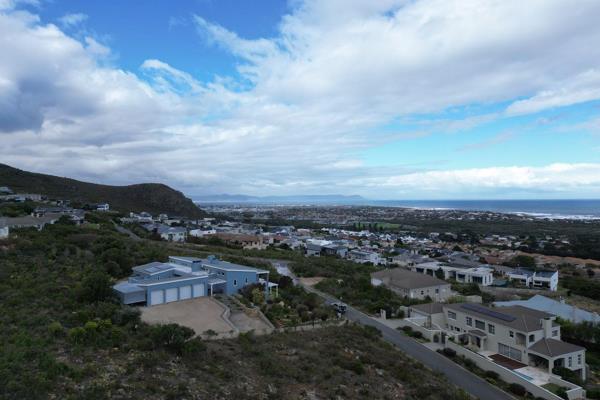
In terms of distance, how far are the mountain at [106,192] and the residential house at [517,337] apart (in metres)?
72.9

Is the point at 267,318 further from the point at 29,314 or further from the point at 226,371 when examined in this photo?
the point at 29,314

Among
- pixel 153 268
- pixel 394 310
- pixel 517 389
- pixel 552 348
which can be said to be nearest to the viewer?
pixel 517 389

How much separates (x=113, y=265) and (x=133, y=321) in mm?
11092

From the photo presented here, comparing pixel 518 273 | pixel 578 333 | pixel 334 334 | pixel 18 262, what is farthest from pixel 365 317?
pixel 518 273

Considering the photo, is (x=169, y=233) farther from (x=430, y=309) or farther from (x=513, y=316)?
(x=513, y=316)

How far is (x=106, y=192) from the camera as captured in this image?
10050 cm

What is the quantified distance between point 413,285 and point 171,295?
2018 centimetres

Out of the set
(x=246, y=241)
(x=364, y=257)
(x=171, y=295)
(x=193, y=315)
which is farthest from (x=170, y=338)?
(x=246, y=241)

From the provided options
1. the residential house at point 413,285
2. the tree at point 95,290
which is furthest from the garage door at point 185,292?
the residential house at point 413,285

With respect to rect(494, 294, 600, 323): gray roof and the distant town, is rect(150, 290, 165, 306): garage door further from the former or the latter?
rect(494, 294, 600, 323): gray roof

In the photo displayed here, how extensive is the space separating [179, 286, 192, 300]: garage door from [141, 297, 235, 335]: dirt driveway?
1.21 ft

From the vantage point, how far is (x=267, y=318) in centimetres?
2080

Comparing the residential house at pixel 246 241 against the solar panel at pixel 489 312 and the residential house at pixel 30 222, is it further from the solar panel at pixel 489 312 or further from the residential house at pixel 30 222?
the solar panel at pixel 489 312

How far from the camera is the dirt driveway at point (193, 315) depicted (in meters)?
18.2
